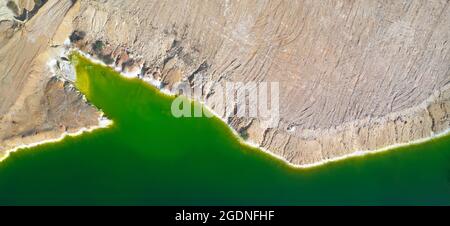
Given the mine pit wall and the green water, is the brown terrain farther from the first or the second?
the green water

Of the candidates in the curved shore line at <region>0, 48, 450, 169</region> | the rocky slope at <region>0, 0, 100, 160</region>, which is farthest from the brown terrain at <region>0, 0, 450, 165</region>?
the curved shore line at <region>0, 48, 450, 169</region>

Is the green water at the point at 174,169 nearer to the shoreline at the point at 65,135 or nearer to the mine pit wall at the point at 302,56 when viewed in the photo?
the shoreline at the point at 65,135

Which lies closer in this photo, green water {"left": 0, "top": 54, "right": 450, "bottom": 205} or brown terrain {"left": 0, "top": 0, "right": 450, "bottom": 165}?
brown terrain {"left": 0, "top": 0, "right": 450, "bottom": 165}

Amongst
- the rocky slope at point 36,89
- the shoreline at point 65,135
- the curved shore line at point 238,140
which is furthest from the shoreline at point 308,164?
the rocky slope at point 36,89

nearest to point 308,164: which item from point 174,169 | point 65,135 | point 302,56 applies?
point 302,56

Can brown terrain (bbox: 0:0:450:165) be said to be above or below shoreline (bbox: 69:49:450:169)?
above

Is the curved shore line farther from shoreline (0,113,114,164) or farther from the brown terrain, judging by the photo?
the brown terrain

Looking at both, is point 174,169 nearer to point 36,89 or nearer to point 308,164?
point 308,164

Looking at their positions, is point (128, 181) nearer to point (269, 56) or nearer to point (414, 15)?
point (269, 56)
